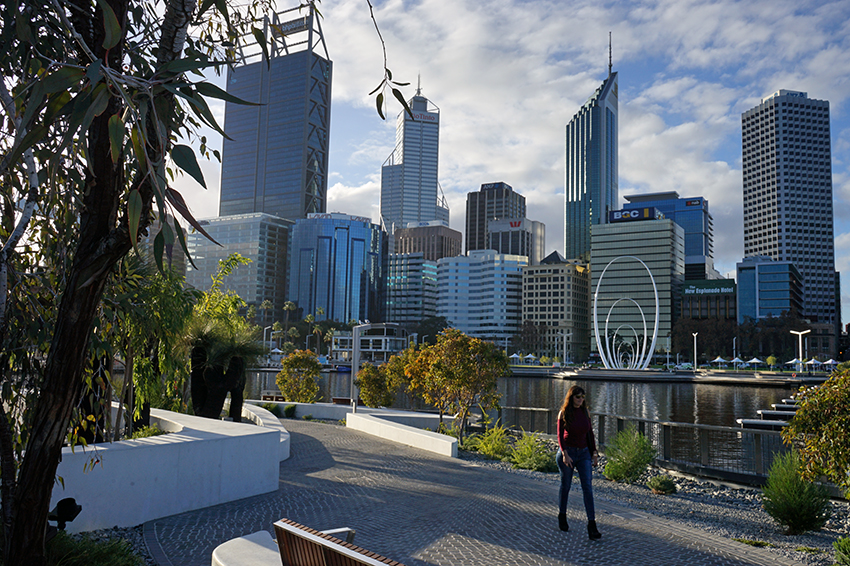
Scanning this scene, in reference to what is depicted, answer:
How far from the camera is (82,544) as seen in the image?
5.07 m

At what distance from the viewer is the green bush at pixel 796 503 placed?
8734 mm

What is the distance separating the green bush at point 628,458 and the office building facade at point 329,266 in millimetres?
166089

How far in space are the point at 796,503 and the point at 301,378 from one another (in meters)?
21.7

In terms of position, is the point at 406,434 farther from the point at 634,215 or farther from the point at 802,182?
the point at 802,182

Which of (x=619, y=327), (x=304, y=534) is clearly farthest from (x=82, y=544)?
(x=619, y=327)

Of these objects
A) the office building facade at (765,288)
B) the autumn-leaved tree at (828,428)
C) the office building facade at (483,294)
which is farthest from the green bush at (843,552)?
the office building facade at (483,294)

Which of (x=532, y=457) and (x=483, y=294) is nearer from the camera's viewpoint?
(x=532, y=457)

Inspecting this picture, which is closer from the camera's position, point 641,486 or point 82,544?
point 82,544

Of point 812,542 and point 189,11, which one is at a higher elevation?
point 189,11

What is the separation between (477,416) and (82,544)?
63.1 ft

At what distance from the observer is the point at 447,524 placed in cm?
746

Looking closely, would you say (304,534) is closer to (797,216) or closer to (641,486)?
(641,486)

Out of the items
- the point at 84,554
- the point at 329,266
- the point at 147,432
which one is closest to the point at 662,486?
the point at 147,432

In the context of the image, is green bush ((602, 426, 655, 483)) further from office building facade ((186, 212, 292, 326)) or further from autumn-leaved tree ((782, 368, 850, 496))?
office building facade ((186, 212, 292, 326))
